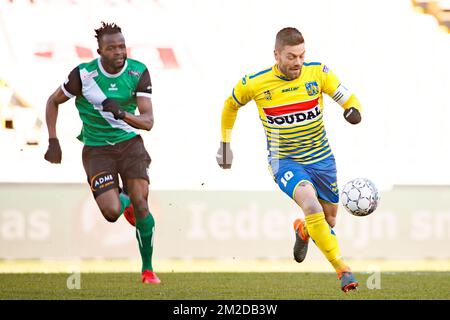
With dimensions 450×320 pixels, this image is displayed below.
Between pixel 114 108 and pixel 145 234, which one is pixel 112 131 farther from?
pixel 145 234

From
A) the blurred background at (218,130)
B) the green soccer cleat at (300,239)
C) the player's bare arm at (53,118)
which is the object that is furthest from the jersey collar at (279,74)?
the blurred background at (218,130)

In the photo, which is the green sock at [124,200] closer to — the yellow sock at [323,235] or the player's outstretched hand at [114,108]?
the player's outstretched hand at [114,108]

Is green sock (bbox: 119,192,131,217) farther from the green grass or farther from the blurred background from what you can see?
the blurred background

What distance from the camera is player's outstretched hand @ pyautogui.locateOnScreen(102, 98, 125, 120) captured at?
8852mm

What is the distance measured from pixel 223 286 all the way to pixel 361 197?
173cm

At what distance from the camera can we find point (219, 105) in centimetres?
1388

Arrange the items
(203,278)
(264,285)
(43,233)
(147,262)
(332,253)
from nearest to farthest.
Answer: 1. (332,253)
2. (147,262)
3. (264,285)
4. (203,278)
5. (43,233)

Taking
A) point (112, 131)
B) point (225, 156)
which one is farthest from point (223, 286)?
point (112, 131)

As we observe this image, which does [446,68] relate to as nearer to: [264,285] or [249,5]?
[249,5]

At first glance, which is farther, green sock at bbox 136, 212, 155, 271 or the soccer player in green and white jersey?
green sock at bbox 136, 212, 155, 271

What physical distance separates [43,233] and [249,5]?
3.98 meters

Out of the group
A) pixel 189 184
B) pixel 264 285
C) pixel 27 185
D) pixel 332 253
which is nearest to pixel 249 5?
pixel 189 184

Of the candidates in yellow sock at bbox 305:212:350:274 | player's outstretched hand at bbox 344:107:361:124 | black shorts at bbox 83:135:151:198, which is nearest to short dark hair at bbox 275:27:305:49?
player's outstretched hand at bbox 344:107:361:124

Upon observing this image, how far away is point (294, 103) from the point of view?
8.88m
